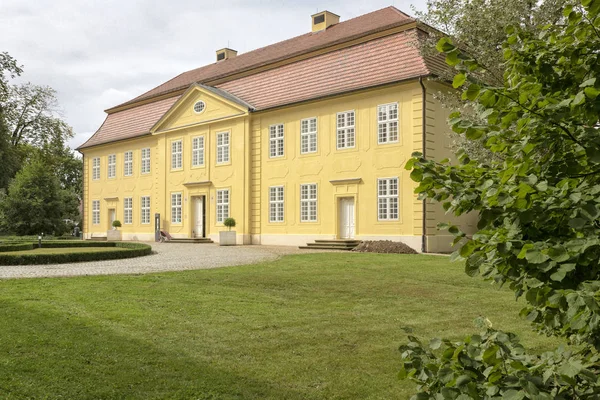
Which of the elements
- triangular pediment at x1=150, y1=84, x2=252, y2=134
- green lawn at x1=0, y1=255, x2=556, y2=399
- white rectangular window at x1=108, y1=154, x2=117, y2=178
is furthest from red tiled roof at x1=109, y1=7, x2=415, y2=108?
green lawn at x1=0, y1=255, x2=556, y2=399

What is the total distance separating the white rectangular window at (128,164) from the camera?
3669cm

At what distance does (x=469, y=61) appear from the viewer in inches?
97.9

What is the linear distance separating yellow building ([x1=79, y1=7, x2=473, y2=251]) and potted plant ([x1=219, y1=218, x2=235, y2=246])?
100 centimetres

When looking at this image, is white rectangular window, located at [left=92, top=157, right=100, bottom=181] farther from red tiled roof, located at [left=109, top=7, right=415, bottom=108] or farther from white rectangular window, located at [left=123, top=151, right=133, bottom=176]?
red tiled roof, located at [left=109, top=7, right=415, bottom=108]

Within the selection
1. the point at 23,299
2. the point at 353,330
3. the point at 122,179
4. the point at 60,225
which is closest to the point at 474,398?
the point at 353,330

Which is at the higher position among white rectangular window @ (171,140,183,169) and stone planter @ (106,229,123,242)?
white rectangular window @ (171,140,183,169)

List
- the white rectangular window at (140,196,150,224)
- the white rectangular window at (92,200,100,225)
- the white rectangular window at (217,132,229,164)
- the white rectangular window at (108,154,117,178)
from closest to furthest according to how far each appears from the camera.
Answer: the white rectangular window at (217,132,229,164)
the white rectangular window at (140,196,150,224)
the white rectangular window at (108,154,117,178)
the white rectangular window at (92,200,100,225)

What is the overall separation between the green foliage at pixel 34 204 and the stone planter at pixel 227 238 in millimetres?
18449

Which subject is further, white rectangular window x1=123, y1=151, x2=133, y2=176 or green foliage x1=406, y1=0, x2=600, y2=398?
white rectangular window x1=123, y1=151, x2=133, y2=176

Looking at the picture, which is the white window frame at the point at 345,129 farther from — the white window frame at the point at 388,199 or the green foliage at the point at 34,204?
the green foliage at the point at 34,204

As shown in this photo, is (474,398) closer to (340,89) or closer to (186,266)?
(186,266)

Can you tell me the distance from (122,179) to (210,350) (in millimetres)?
32557

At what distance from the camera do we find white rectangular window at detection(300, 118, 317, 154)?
2641cm

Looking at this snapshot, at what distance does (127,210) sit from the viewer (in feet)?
121
